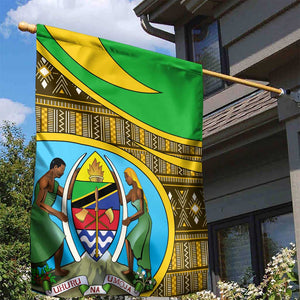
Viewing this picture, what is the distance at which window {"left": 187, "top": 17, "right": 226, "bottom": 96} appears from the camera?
32.9ft

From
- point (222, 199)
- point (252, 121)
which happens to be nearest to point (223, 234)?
point (222, 199)

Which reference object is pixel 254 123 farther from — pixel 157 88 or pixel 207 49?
pixel 157 88

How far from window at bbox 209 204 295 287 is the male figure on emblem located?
4.64 m

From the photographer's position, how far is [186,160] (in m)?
4.93

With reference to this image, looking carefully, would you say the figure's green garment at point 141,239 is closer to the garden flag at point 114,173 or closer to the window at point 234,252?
the garden flag at point 114,173

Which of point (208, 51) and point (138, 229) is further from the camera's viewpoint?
point (208, 51)

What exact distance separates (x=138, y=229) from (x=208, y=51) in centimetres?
638

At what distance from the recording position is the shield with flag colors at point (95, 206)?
4254mm

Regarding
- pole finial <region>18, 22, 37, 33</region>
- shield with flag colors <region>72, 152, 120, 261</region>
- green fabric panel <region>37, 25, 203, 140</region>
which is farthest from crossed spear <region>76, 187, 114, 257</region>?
pole finial <region>18, 22, 37, 33</region>

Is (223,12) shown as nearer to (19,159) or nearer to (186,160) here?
(186,160)

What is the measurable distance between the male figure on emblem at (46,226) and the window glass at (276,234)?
15.5 ft

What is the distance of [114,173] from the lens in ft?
14.7

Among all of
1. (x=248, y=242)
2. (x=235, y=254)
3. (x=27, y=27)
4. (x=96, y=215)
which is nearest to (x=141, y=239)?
(x=96, y=215)

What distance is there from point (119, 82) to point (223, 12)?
2902 mm
